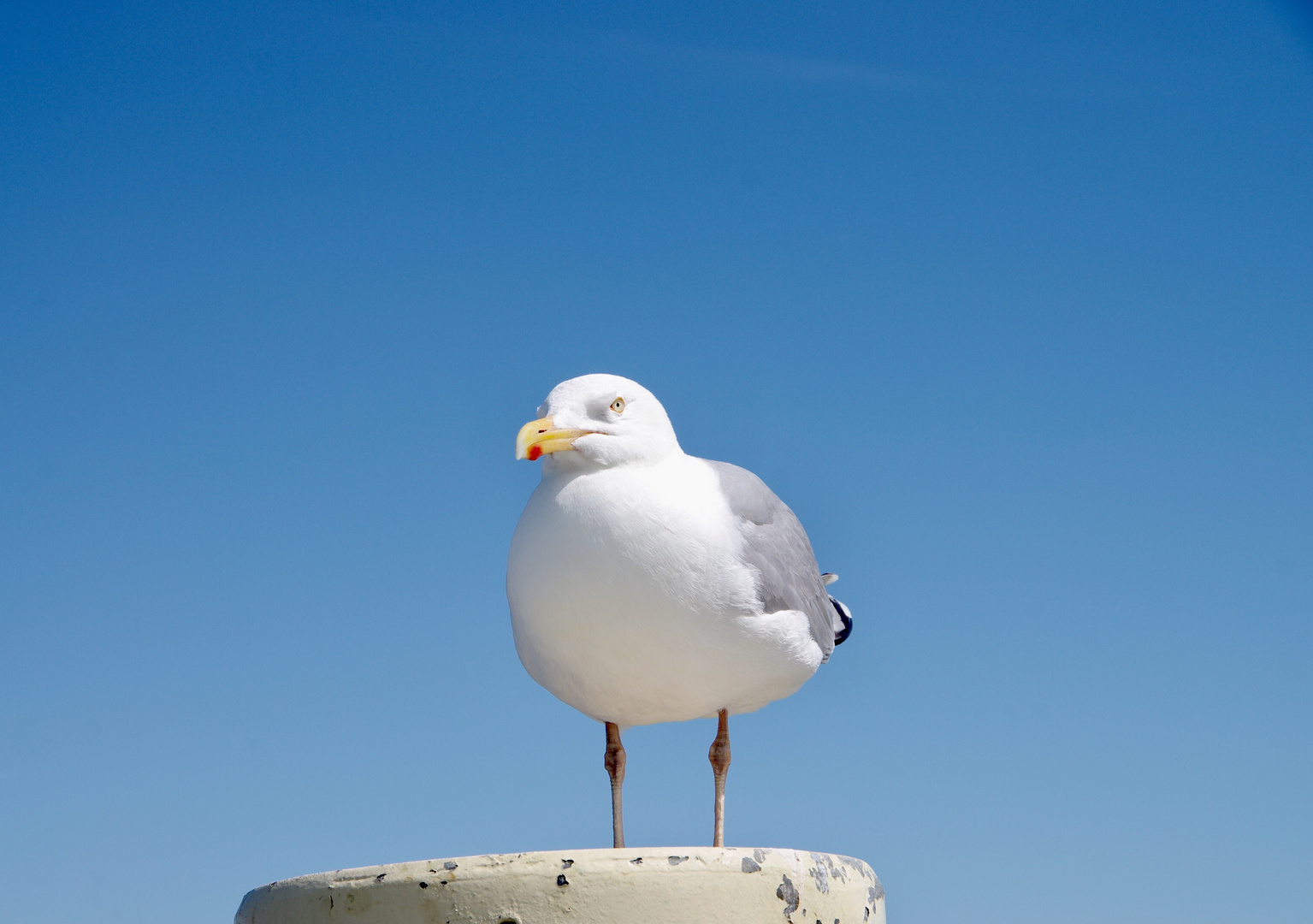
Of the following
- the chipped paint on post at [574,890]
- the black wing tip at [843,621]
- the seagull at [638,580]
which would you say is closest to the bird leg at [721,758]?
the seagull at [638,580]

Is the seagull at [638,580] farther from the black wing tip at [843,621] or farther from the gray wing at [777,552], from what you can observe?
the black wing tip at [843,621]

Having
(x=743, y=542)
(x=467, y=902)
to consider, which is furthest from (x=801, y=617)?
(x=467, y=902)

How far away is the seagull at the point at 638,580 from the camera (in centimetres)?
586

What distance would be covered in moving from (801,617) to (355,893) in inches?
124

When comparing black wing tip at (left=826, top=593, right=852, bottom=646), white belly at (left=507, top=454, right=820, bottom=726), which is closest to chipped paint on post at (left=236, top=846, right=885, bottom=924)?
white belly at (left=507, top=454, right=820, bottom=726)

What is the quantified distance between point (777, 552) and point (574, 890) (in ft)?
9.50

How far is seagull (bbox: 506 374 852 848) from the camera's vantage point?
5.86 meters

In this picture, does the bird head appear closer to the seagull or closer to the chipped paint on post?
the seagull

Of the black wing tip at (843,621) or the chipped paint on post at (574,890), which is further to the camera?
the black wing tip at (843,621)

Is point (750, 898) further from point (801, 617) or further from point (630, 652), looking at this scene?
point (801, 617)

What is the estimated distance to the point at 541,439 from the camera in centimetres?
596

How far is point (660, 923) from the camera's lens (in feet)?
13.2

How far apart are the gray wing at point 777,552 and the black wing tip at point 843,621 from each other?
163 millimetres

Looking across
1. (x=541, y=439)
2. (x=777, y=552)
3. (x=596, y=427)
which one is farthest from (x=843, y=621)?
(x=541, y=439)
